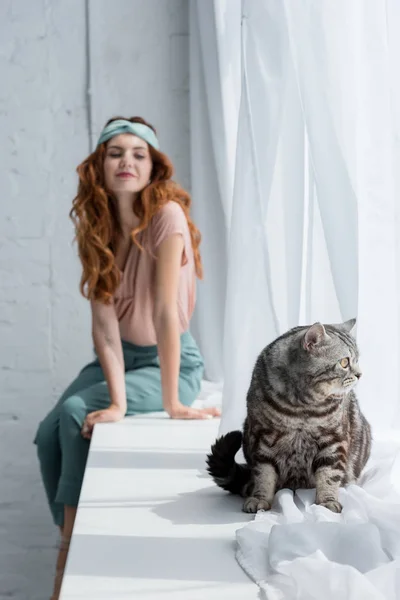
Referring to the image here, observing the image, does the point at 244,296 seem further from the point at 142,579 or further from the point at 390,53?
the point at 142,579

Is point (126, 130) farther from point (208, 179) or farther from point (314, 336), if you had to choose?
point (314, 336)

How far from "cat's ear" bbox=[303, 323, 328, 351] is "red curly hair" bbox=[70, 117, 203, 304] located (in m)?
1.03

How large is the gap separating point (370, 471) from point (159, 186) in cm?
116

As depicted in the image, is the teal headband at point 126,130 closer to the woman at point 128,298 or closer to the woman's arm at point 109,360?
the woman at point 128,298

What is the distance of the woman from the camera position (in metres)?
2.15

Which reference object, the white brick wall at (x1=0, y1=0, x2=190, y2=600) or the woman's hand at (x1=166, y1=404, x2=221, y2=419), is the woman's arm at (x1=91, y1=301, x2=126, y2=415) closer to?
the woman's hand at (x1=166, y1=404, x2=221, y2=419)

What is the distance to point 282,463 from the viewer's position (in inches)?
51.4

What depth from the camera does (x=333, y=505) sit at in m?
1.22

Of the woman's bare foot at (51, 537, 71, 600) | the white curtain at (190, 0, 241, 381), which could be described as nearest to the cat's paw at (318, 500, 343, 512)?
the woman's bare foot at (51, 537, 71, 600)

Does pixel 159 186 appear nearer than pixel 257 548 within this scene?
No

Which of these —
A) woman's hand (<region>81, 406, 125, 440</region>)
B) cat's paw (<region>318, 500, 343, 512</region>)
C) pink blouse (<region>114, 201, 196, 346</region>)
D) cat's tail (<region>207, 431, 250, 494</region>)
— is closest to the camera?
cat's paw (<region>318, 500, 343, 512</region>)

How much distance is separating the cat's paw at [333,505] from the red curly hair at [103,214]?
1113mm

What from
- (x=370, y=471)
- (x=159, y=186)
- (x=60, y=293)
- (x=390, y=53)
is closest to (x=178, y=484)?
(x=370, y=471)

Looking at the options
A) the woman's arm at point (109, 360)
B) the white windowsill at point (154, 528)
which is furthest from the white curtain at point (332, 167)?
the woman's arm at point (109, 360)
